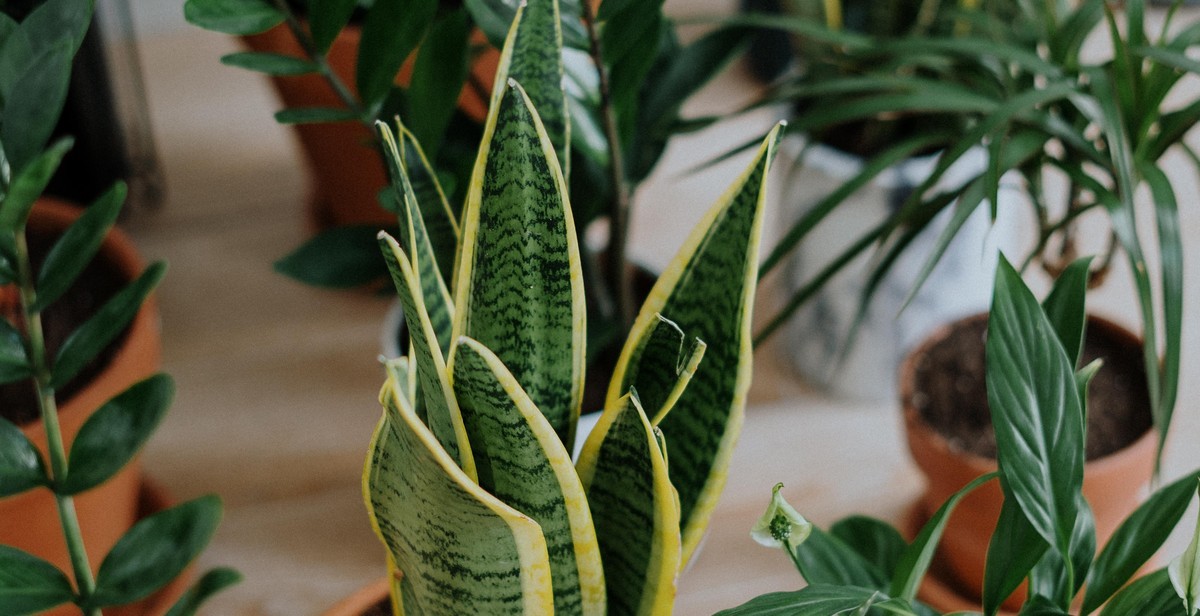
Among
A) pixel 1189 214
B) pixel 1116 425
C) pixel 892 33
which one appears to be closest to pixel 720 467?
pixel 1116 425

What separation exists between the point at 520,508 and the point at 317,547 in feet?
1.14

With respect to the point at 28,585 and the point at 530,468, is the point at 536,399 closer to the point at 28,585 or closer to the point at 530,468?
the point at 530,468

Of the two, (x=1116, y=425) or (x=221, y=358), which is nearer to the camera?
(x=1116, y=425)

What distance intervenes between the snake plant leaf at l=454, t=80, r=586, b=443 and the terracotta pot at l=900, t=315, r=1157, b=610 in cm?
28

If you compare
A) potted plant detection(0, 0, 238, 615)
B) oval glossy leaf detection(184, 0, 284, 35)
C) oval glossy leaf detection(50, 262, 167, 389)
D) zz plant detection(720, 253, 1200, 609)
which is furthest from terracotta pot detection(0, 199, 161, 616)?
zz plant detection(720, 253, 1200, 609)

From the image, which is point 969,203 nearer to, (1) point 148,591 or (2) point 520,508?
(2) point 520,508

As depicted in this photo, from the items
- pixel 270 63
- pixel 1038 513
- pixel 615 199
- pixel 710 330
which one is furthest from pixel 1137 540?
pixel 270 63

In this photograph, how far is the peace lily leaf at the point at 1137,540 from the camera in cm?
42

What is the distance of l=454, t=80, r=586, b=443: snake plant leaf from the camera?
1.27ft

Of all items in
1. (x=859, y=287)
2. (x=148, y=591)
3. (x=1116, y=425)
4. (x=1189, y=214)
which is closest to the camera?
(x=148, y=591)

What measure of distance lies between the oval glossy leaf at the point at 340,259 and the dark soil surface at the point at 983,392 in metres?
0.32

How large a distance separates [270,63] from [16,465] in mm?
194

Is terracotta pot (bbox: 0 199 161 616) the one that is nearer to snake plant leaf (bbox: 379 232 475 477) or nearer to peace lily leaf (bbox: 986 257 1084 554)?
snake plant leaf (bbox: 379 232 475 477)

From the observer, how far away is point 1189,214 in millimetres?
954
